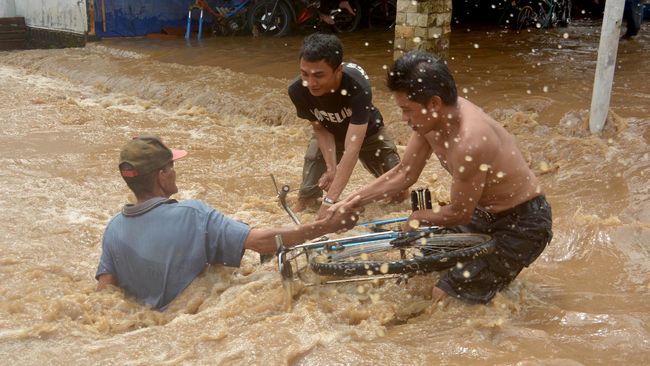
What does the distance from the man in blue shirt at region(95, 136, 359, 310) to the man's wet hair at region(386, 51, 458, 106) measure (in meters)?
1.09

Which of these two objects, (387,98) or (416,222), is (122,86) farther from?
(416,222)

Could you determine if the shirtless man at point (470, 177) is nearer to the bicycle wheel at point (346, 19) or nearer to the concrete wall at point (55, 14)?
the bicycle wheel at point (346, 19)

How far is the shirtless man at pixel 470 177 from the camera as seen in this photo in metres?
3.43

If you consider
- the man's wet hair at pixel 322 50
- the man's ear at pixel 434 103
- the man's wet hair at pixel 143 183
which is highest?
the man's wet hair at pixel 322 50

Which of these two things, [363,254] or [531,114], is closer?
[363,254]

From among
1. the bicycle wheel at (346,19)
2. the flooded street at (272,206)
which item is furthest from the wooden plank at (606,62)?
the bicycle wheel at (346,19)

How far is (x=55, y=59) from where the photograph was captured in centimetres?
1464

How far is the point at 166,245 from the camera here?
3.73 m

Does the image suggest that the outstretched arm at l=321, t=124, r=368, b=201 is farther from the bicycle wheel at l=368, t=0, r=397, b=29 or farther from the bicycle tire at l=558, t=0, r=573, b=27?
the bicycle tire at l=558, t=0, r=573, b=27

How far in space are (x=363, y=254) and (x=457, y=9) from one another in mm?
15847

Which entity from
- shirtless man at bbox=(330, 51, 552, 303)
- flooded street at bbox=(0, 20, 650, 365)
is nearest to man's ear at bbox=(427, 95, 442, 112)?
shirtless man at bbox=(330, 51, 552, 303)

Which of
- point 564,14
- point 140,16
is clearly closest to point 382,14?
point 564,14

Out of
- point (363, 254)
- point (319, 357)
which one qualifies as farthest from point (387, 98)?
point (319, 357)

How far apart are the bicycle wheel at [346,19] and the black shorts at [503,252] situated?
1249cm
